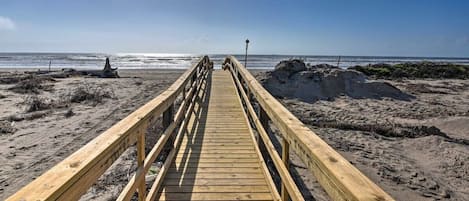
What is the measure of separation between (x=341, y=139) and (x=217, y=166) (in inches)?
195

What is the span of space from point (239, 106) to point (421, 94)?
11.5m

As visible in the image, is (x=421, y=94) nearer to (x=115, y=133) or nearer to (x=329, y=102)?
(x=329, y=102)

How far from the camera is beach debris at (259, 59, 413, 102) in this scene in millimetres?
Answer: 14172

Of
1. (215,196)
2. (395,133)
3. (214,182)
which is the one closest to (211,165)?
(214,182)

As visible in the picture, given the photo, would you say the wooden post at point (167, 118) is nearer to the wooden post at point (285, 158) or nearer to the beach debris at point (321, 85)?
the wooden post at point (285, 158)

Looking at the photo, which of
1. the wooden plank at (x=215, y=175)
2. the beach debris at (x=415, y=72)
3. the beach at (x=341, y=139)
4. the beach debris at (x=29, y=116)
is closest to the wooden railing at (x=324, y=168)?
the wooden plank at (x=215, y=175)

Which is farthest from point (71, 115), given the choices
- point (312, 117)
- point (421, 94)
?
point (421, 94)

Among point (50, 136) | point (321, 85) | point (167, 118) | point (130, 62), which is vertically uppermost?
point (167, 118)

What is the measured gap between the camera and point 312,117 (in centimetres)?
1038

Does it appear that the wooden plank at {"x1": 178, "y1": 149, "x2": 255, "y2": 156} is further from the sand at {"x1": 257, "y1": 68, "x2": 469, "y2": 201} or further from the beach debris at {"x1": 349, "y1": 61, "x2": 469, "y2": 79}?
the beach debris at {"x1": 349, "y1": 61, "x2": 469, "y2": 79}

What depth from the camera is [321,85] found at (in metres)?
14.7

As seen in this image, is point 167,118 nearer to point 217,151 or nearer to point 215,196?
point 217,151

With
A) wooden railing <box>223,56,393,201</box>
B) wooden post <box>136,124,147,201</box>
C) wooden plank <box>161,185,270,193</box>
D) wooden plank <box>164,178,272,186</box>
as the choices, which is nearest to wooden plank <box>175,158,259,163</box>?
wooden plank <box>164,178,272,186</box>

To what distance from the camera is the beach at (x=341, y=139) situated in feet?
17.4
